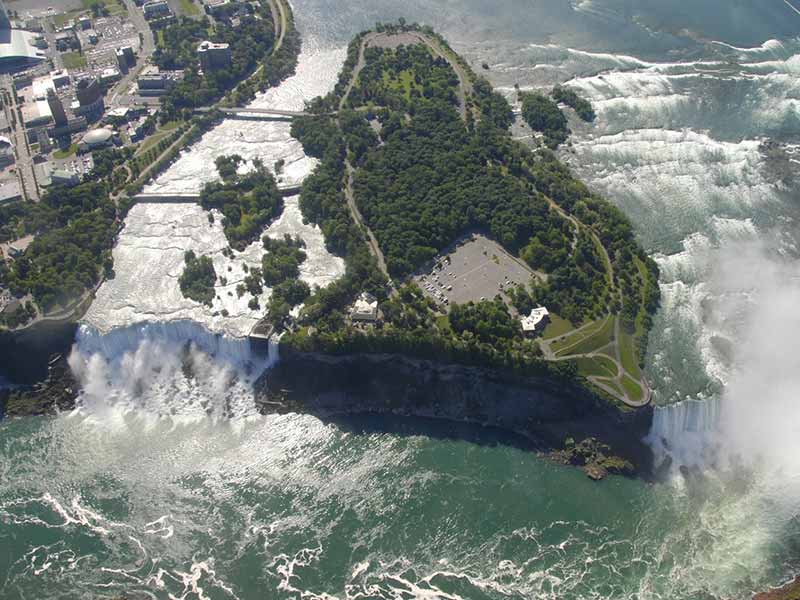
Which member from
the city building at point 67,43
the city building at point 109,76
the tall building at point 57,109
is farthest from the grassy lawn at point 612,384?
the city building at point 67,43

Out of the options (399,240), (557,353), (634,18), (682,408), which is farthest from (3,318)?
(634,18)

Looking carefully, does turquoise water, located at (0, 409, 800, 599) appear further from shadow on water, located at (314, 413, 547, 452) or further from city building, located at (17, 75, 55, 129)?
city building, located at (17, 75, 55, 129)

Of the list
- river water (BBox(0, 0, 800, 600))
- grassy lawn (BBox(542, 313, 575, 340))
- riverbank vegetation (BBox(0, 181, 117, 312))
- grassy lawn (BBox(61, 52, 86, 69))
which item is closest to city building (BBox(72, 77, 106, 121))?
grassy lawn (BBox(61, 52, 86, 69))

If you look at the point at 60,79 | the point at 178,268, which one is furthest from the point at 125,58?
the point at 178,268

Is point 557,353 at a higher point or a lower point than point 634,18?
lower

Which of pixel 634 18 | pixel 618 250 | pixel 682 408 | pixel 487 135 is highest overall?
pixel 634 18

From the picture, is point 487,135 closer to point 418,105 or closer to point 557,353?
point 418,105

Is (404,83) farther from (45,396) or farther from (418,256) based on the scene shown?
(45,396)

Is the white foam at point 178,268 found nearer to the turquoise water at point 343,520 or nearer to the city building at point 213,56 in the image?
the turquoise water at point 343,520
